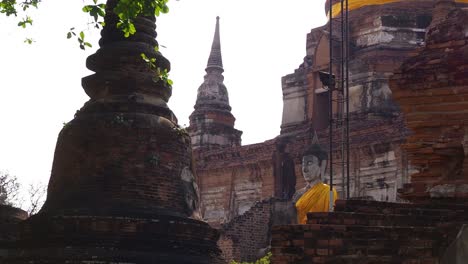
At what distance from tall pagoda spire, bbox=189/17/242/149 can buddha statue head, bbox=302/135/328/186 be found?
6980 millimetres

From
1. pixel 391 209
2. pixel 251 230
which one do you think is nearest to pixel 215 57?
pixel 251 230

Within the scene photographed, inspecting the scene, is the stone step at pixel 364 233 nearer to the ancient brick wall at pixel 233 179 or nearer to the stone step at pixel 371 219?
the stone step at pixel 371 219

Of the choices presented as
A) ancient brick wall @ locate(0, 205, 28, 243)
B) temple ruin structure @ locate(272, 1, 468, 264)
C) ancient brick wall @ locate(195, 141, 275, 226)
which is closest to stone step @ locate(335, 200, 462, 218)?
temple ruin structure @ locate(272, 1, 468, 264)

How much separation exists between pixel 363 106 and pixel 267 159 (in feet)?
9.33

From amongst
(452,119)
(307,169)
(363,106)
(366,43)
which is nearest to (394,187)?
(307,169)

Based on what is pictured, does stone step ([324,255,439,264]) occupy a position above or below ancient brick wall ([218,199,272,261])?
below

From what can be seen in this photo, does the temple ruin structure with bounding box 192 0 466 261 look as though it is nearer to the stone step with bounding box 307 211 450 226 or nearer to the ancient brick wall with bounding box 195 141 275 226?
the ancient brick wall with bounding box 195 141 275 226

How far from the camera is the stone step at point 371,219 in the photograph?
5.16m

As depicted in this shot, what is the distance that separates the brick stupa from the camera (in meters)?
8.31

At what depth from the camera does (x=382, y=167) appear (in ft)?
61.7

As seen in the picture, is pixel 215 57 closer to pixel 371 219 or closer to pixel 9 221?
pixel 9 221

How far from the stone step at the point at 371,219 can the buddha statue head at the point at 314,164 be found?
12.3m

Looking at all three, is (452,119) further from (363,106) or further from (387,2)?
(387,2)

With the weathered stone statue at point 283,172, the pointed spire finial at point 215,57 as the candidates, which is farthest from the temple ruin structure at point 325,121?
the pointed spire finial at point 215,57
